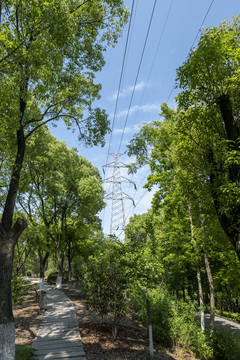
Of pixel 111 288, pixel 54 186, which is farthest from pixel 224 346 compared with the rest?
pixel 54 186

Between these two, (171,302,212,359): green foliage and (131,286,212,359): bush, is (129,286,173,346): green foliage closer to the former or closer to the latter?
(131,286,212,359): bush

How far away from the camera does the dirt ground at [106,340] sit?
691cm

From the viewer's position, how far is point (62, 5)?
513 centimetres

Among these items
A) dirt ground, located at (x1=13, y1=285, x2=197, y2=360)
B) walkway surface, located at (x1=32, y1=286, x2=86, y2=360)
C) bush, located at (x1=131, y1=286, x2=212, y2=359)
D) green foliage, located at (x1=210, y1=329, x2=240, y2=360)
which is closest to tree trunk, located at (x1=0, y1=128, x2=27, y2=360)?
walkway surface, located at (x1=32, y1=286, x2=86, y2=360)

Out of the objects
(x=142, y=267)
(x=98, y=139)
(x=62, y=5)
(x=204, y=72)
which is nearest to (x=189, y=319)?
(x=142, y=267)

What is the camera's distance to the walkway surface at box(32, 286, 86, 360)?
21.6 feet

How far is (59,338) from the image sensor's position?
7.79 meters

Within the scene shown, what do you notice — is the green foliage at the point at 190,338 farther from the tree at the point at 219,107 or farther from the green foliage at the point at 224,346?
the tree at the point at 219,107

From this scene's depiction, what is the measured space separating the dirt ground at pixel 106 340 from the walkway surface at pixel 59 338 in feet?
0.81

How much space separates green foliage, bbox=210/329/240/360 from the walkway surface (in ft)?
18.0

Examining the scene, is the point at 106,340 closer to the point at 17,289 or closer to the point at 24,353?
the point at 24,353

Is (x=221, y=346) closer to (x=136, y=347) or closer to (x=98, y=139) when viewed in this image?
(x=136, y=347)

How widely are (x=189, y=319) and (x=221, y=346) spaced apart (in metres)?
1.80

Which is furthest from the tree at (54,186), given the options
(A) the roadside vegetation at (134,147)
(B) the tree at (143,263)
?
(B) the tree at (143,263)
